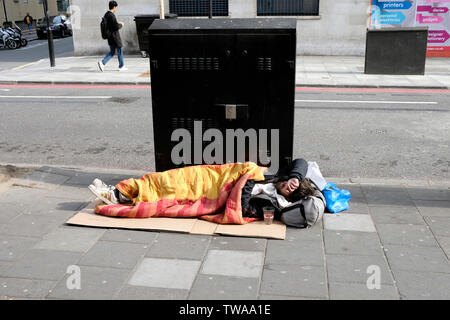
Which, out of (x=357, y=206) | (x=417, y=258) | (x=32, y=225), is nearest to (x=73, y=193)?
(x=32, y=225)

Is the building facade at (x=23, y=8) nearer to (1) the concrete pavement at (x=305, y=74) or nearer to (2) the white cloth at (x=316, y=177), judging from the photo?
(1) the concrete pavement at (x=305, y=74)

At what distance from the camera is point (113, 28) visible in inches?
561

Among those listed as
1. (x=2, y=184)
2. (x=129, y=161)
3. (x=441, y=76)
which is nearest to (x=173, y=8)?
(x=441, y=76)

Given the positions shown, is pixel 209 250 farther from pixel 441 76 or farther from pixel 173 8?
pixel 173 8

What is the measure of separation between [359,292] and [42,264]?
2324mm

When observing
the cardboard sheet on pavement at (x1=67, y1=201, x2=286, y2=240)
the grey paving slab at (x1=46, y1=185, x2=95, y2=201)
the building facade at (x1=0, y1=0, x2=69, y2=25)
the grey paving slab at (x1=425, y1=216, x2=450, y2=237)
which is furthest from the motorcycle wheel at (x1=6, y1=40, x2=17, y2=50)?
the grey paving slab at (x1=425, y1=216, x2=450, y2=237)

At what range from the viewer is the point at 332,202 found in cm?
485

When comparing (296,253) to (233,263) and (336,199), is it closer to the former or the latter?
(233,263)

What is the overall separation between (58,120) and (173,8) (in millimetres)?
9967

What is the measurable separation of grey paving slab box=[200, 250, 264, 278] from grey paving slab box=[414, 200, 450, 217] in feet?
6.03

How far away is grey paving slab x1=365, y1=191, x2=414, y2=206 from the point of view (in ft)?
16.7

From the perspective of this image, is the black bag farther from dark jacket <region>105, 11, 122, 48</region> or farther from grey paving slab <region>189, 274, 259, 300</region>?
dark jacket <region>105, 11, 122, 48</region>

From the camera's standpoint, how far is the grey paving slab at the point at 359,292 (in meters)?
3.36

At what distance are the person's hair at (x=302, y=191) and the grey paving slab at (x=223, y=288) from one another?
4.14ft
